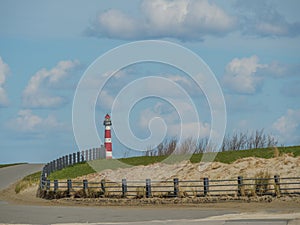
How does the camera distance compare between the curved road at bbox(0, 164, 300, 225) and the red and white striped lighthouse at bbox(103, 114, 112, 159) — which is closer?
the curved road at bbox(0, 164, 300, 225)

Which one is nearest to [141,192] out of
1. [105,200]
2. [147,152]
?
[105,200]

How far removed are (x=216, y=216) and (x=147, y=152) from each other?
1351 inches

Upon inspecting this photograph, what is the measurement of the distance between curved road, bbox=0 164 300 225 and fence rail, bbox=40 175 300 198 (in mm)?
4338

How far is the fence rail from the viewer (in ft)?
111

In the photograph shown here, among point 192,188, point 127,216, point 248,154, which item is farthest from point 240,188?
point 248,154

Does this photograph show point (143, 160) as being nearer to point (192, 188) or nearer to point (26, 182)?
point (26, 182)

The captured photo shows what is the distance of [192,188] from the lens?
1405 inches

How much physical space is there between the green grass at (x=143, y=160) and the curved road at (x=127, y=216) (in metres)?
16.0

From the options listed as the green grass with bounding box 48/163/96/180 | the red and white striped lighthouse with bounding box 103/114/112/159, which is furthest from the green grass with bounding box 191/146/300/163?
the red and white striped lighthouse with bounding box 103/114/112/159

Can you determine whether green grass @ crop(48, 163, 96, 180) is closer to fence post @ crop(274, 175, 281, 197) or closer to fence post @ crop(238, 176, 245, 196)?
fence post @ crop(238, 176, 245, 196)

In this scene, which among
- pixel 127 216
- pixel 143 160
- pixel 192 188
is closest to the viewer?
pixel 127 216

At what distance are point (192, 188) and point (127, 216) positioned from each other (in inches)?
384

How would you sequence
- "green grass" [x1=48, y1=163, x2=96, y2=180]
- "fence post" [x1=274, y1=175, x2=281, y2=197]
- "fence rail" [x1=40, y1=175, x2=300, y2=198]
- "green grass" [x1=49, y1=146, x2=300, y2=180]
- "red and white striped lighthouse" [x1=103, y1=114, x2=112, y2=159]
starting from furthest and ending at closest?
"red and white striped lighthouse" [x1=103, y1=114, x2=112, y2=159]
"green grass" [x1=48, y1=163, x2=96, y2=180]
"green grass" [x1=49, y1=146, x2=300, y2=180]
"fence rail" [x1=40, y1=175, x2=300, y2=198]
"fence post" [x1=274, y1=175, x2=281, y2=197]

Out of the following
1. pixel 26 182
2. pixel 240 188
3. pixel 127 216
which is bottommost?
pixel 127 216
